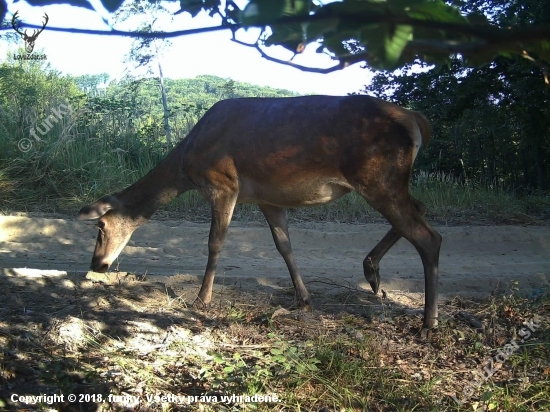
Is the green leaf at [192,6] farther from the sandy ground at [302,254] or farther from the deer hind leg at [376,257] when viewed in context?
the sandy ground at [302,254]

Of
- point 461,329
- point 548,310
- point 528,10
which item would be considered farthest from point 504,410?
point 528,10

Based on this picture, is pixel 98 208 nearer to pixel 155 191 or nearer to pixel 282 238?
pixel 155 191

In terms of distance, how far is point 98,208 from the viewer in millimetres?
6879

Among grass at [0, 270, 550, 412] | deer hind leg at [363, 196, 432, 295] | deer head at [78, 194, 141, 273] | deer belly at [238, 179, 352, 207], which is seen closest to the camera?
grass at [0, 270, 550, 412]

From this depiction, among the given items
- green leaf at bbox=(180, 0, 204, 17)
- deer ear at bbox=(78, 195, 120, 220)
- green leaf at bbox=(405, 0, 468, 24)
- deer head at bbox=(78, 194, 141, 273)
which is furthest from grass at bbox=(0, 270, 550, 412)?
green leaf at bbox=(405, 0, 468, 24)

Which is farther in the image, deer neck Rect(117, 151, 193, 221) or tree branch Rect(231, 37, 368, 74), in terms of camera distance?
deer neck Rect(117, 151, 193, 221)

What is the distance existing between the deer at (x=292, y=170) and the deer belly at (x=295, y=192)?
0.01m

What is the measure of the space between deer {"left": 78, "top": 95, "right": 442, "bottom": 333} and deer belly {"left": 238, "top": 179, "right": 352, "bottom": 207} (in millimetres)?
11

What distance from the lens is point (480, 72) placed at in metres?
14.1

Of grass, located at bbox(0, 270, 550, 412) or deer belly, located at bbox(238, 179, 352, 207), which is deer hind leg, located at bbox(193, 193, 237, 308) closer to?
deer belly, located at bbox(238, 179, 352, 207)

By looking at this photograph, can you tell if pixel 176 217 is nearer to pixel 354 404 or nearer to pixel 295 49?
pixel 354 404

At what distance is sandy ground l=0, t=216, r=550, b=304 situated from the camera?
742 cm

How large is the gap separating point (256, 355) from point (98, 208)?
10.1ft

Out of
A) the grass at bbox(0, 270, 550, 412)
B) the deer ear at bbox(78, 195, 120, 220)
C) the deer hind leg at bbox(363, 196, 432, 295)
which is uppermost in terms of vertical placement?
the deer ear at bbox(78, 195, 120, 220)
